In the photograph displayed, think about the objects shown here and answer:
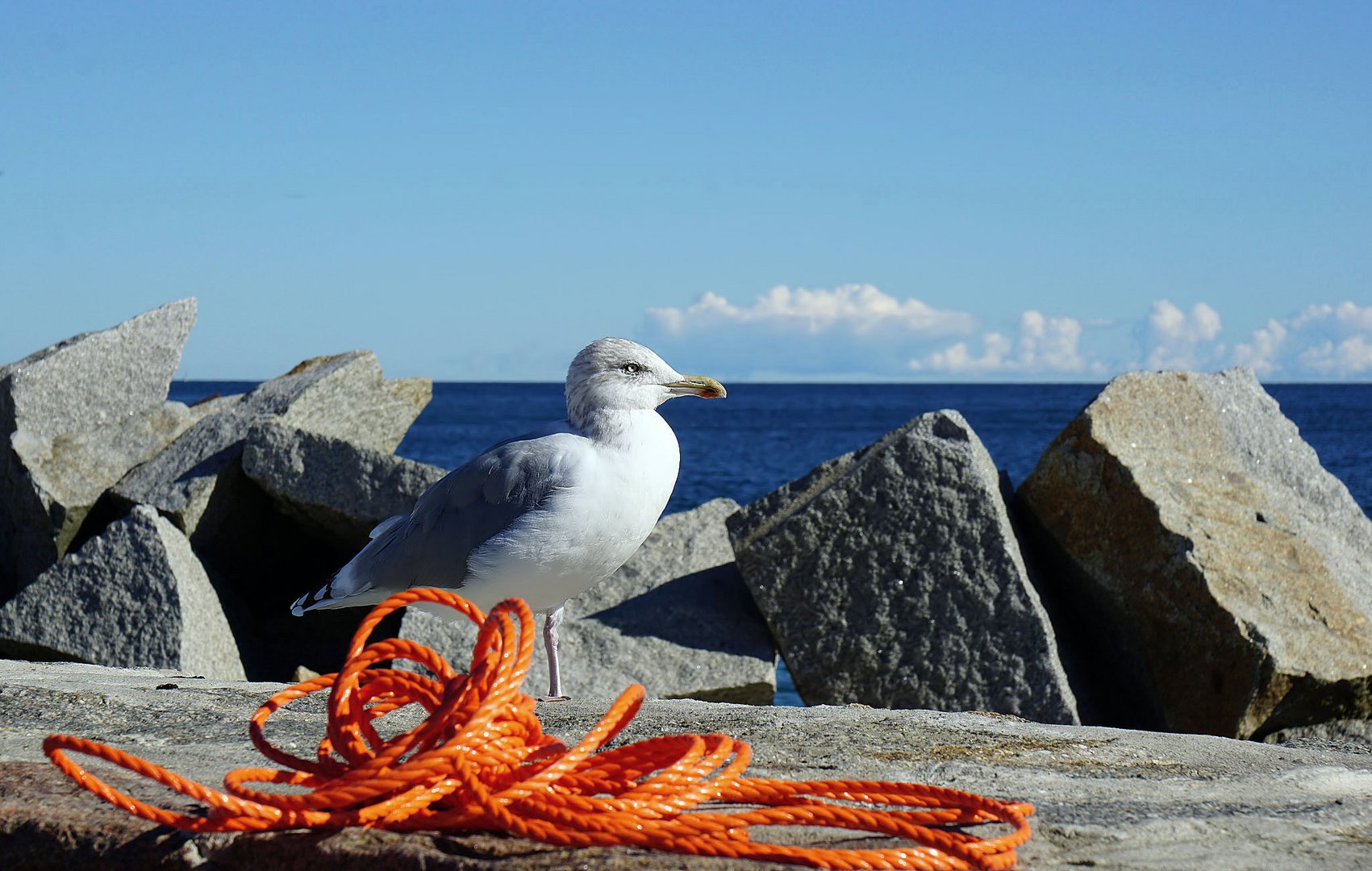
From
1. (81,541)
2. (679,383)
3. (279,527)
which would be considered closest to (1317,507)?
(679,383)

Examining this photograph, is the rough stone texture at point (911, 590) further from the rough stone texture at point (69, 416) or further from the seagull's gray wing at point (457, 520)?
the rough stone texture at point (69, 416)

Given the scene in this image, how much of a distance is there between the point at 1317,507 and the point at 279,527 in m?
5.78

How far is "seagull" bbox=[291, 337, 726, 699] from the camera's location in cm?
406

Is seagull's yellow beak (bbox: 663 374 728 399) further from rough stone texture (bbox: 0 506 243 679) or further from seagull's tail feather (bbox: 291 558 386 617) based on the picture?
rough stone texture (bbox: 0 506 243 679)

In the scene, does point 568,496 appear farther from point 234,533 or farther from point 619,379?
point 234,533

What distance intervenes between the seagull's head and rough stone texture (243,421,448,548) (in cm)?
262

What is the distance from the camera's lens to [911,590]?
5707 millimetres

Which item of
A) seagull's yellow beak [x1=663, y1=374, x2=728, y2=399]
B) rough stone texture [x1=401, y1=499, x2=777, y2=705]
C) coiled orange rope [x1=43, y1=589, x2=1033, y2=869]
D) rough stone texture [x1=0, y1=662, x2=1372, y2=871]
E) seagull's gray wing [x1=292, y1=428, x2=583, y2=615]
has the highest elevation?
seagull's yellow beak [x1=663, y1=374, x2=728, y2=399]

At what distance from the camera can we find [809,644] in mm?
5789

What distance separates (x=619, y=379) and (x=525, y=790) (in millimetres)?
2074

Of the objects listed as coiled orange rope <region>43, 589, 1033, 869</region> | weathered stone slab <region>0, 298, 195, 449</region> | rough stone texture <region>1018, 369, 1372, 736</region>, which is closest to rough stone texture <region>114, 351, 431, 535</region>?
weathered stone slab <region>0, 298, 195, 449</region>

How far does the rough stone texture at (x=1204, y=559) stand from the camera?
5.23 meters

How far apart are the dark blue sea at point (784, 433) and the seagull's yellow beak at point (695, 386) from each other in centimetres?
454

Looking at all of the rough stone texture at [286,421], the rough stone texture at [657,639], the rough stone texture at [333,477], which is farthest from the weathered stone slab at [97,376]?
the rough stone texture at [657,639]
